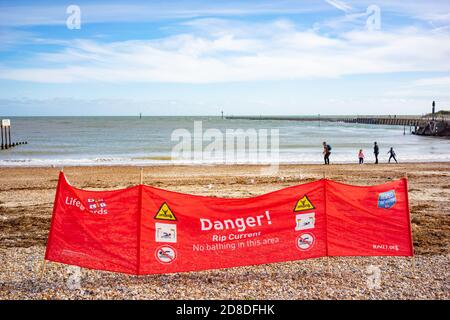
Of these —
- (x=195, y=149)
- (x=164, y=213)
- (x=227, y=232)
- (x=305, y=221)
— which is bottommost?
(x=227, y=232)

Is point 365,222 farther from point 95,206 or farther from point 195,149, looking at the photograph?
point 195,149

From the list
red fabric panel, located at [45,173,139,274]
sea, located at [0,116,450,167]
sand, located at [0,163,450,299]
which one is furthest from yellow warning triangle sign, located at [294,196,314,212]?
sea, located at [0,116,450,167]

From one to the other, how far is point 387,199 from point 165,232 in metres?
4.33

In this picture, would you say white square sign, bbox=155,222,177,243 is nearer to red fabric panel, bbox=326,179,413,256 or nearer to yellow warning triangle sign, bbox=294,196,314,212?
yellow warning triangle sign, bbox=294,196,314,212

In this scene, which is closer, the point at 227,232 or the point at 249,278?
the point at 227,232

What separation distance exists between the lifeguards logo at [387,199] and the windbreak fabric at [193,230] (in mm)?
554

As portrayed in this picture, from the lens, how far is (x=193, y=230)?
7.44 metres

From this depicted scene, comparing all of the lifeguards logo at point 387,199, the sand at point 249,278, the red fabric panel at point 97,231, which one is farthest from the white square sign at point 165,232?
the lifeguards logo at point 387,199

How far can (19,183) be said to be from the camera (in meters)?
21.3

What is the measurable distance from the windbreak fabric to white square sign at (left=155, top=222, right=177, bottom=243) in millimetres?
17

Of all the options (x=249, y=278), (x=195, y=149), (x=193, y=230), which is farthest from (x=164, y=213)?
(x=195, y=149)

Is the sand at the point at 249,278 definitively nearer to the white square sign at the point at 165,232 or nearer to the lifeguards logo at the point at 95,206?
the white square sign at the point at 165,232

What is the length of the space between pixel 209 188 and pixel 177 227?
11634 mm

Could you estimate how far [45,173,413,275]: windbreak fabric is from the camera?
289 inches
